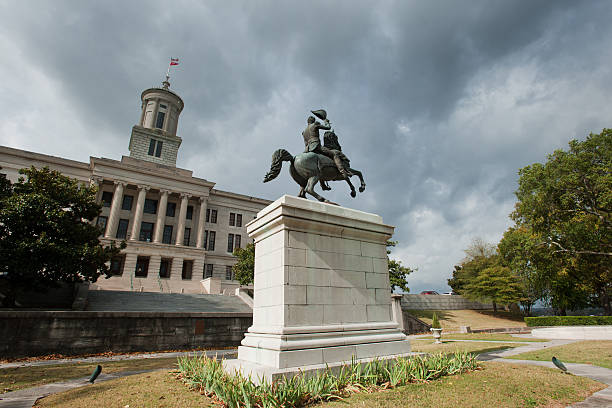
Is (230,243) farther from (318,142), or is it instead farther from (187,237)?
(318,142)

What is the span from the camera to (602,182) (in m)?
23.1

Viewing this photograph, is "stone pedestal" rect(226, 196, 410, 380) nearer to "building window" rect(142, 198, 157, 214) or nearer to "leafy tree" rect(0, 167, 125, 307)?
"leafy tree" rect(0, 167, 125, 307)

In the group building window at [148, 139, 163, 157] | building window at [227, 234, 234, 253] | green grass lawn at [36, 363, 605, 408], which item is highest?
building window at [148, 139, 163, 157]

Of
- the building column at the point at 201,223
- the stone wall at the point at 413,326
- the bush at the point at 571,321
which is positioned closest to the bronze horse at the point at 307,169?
the stone wall at the point at 413,326

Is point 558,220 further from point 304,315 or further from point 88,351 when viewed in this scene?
point 88,351

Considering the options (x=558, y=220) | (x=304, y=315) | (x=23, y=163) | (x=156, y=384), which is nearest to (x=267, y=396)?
(x=304, y=315)

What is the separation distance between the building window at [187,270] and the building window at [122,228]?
32.6 ft

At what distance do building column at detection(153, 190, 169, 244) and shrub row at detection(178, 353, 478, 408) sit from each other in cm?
4598

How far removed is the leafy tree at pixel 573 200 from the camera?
24766 mm

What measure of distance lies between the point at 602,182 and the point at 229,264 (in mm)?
49628

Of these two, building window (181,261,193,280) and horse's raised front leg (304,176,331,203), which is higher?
building window (181,261,193,280)

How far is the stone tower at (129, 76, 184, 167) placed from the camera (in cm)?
5650

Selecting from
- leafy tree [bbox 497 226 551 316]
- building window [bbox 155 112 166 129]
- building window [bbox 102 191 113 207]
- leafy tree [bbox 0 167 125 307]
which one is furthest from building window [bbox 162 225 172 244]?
leafy tree [bbox 497 226 551 316]

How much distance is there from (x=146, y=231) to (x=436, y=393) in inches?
2115
